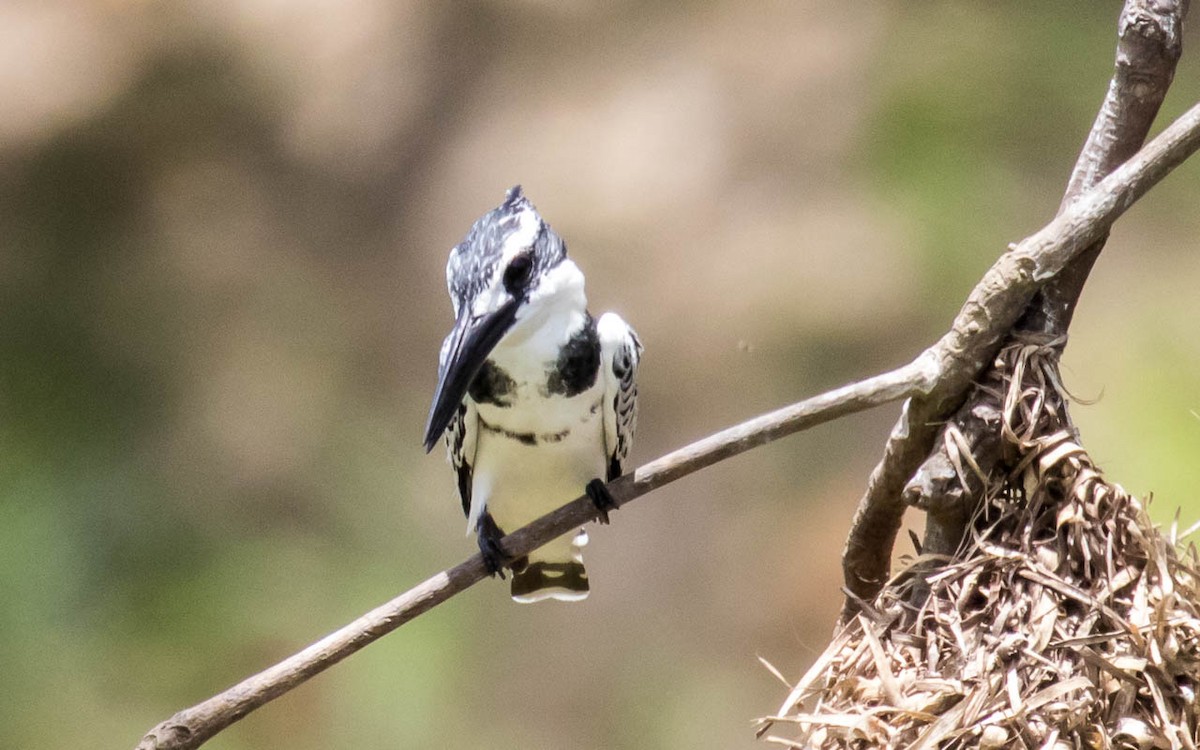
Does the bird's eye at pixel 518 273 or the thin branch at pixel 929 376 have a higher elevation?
the bird's eye at pixel 518 273

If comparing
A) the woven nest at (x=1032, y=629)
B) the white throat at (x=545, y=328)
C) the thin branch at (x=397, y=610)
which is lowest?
the woven nest at (x=1032, y=629)

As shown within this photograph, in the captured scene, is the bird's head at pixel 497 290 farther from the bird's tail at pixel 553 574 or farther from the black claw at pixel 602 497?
the bird's tail at pixel 553 574

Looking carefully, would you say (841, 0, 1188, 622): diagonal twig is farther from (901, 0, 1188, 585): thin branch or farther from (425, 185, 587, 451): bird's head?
(425, 185, 587, 451): bird's head

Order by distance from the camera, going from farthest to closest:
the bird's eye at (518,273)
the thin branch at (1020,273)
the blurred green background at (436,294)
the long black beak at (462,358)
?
the blurred green background at (436,294) < the bird's eye at (518,273) < the long black beak at (462,358) < the thin branch at (1020,273)

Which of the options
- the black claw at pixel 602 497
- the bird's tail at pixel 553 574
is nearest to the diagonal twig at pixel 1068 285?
the black claw at pixel 602 497

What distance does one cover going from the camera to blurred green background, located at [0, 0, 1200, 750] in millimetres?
2867

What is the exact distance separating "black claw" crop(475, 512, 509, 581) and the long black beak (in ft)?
0.60

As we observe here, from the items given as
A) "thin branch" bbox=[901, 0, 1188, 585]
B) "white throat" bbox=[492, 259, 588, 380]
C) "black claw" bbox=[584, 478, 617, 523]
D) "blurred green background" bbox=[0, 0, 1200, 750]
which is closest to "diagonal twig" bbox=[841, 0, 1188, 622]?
"thin branch" bbox=[901, 0, 1188, 585]

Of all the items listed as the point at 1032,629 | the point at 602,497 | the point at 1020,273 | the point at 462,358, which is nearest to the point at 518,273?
the point at 462,358

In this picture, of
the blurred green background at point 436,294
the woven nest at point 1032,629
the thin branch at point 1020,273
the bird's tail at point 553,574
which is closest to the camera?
the woven nest at point 1032,629

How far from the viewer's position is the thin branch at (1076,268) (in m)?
1.26

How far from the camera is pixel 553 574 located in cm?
212

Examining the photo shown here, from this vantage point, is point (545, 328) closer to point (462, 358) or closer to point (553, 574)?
point (462, 358)

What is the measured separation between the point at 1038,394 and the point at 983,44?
188 cm
